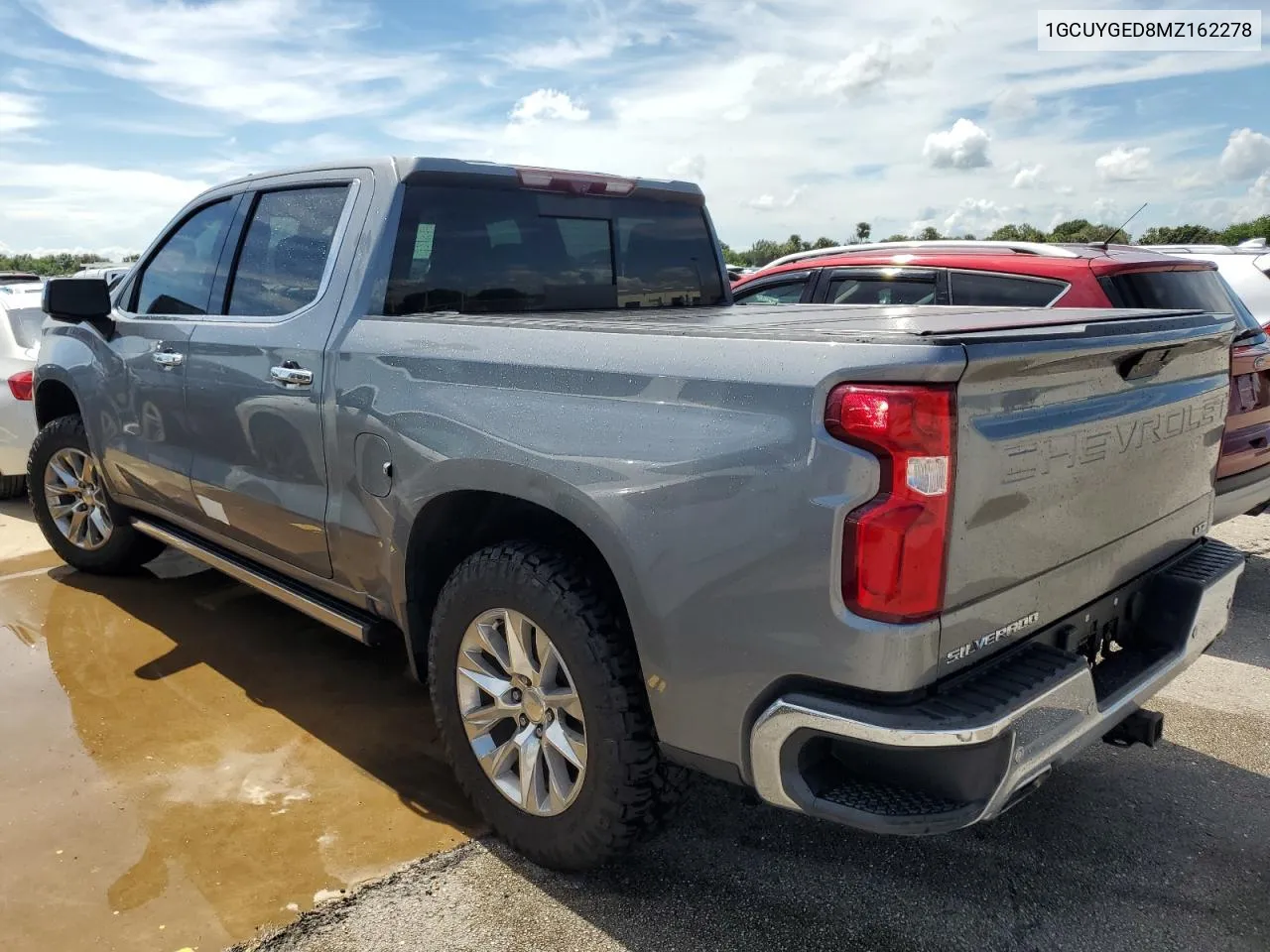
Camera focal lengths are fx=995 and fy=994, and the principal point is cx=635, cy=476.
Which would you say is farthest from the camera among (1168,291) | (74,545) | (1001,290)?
(74,545)

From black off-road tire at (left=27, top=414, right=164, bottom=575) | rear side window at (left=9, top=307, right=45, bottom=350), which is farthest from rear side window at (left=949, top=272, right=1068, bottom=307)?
rear side window at (left=9, top=307, right=45, bottom=350)

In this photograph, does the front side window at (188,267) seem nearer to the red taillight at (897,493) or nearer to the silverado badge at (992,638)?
the red taillight at (897,493)

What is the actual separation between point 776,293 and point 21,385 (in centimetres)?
483

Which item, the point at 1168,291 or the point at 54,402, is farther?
the point at 54,402

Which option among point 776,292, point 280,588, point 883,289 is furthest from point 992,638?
point 776,292

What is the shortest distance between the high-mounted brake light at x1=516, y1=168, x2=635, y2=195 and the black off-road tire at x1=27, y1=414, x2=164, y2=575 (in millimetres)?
2707

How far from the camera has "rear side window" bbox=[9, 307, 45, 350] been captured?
257 inches

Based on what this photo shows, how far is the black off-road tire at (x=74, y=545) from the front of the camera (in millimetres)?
4918

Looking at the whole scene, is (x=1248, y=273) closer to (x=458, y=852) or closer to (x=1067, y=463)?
(x=1067, y=463)

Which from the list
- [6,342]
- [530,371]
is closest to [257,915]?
[530,371]

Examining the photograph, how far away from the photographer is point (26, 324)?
6.62m

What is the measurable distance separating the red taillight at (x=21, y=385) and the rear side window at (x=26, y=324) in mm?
294

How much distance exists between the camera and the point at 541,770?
263 centimetres

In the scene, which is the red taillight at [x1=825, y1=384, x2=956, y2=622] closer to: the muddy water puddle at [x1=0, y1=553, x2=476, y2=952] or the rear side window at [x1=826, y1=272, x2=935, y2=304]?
the muddy water puddle at [x1=0, y1=553, x2=476, y2=952]
